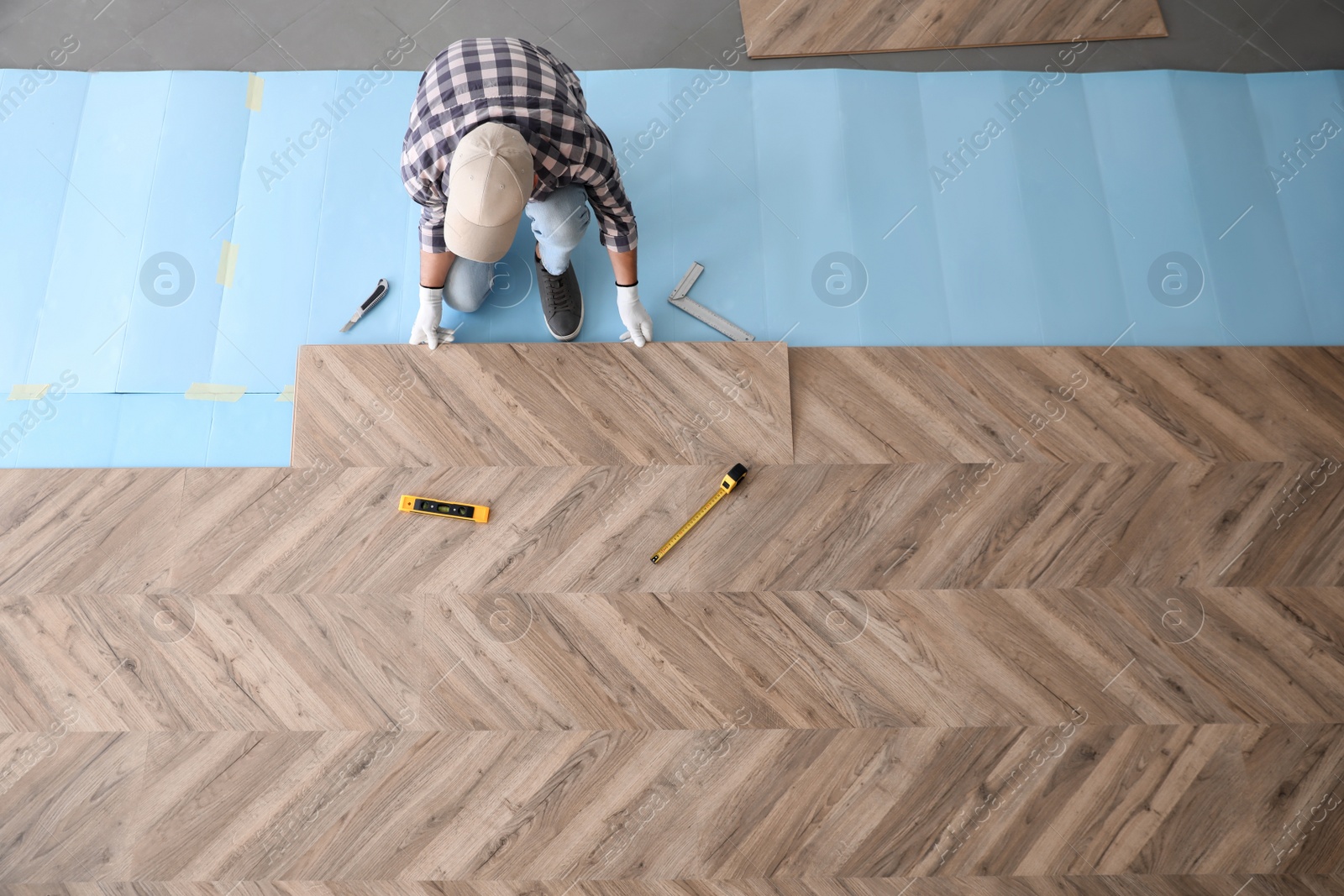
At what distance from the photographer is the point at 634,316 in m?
2.72

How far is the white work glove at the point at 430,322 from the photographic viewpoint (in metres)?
2.62

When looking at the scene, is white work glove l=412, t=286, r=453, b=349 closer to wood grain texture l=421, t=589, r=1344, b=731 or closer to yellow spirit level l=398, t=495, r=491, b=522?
yellow spirit level l=398, t=495, r=491, b=522

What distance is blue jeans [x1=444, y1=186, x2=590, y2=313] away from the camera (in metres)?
2.45

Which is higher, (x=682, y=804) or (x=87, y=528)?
(x=87, y=528)

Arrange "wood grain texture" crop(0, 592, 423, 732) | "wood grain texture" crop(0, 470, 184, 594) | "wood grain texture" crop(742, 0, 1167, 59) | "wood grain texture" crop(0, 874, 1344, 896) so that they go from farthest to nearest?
"wood grain texture" crop(742, 0, 1167, 59), "wood grain texture" crop(0, 470, 184, 594), "wood grain texture" crop(0, 592, 423, 732), "wood grain texture" crop(0, 874, 1344, 896)

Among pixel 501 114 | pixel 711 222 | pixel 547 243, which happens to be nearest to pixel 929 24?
pixel 711 222

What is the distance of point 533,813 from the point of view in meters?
2.30

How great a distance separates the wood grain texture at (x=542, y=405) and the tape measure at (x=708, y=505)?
0.08 m

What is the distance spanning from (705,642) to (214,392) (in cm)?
195

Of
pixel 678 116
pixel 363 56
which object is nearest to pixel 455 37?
pixel 363 56

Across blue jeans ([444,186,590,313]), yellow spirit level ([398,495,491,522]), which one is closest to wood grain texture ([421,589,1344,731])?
yellow spirit level ([398,495,491,522])

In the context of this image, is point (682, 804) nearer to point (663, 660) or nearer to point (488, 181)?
point (663, 660)

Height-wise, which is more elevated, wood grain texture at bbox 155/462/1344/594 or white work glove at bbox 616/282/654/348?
white work glove at bbox 616/282/654/348

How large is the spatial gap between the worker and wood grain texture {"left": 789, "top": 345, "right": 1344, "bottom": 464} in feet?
2.96
